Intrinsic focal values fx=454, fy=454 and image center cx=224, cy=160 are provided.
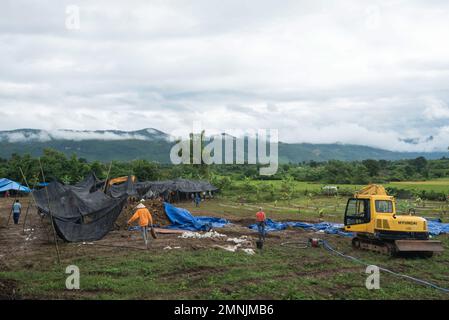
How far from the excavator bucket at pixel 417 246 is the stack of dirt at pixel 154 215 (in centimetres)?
1182

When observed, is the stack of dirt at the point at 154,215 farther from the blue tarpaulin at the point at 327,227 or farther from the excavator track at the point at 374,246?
the excavator track at the point at 374,246

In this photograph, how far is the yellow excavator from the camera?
14812 millimetres

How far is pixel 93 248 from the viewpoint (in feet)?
53.5

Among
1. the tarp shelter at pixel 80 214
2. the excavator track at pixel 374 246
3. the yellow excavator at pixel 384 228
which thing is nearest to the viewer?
the yellow excavator at pixel 384 228

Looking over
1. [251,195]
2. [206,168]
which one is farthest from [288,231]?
[206,168]

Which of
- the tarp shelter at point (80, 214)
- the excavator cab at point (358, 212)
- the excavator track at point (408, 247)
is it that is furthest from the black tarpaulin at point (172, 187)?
the excavator track at point (408, 247)

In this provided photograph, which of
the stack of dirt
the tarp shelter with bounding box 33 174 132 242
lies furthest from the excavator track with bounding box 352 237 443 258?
the stack of dirt

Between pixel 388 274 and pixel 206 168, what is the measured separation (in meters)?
45.5

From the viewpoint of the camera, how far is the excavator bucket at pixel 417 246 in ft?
48.0

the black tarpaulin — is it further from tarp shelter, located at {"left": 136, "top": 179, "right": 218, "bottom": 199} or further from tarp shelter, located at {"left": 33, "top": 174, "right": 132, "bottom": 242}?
tarp shelter, located at {"left": 33, "top": 174, "right": 132, "bottom": 242}

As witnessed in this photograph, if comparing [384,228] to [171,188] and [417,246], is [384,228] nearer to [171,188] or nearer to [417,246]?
[417,246]

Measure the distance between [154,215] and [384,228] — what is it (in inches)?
479

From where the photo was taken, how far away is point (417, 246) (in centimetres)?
1473
